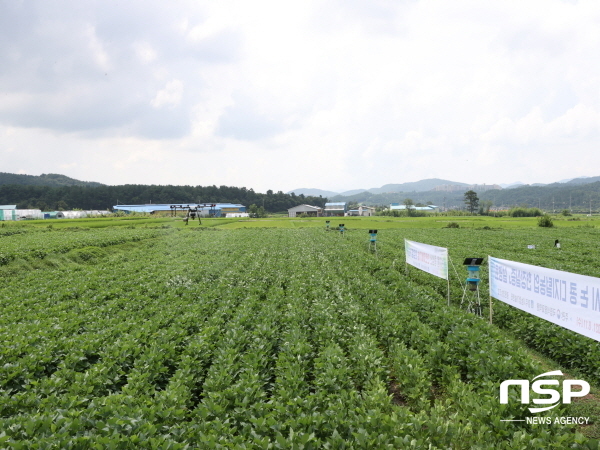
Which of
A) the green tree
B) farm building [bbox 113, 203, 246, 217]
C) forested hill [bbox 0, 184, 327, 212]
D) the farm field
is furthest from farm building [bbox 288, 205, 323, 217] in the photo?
the farm field

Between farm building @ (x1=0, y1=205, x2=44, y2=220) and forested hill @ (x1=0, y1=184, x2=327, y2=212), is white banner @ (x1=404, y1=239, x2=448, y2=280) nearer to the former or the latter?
farm building @ (x1=0, y1=205, x2=44, y2=220)

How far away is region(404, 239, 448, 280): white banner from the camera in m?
11.1

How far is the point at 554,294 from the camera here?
6.72 m

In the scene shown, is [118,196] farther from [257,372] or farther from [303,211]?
[257,372]

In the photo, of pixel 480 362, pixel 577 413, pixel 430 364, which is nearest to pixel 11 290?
pixel 430 364

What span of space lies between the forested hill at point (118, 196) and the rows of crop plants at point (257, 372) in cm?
11735

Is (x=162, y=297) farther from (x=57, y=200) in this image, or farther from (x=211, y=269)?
(x=57, y=200)

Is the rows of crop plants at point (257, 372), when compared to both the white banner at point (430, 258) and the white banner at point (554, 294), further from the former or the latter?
the white banner at point (554, 294)

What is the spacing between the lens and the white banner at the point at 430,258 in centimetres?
1107

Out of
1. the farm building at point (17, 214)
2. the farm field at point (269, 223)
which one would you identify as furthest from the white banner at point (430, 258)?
Result: the farm building at point (17, 214)

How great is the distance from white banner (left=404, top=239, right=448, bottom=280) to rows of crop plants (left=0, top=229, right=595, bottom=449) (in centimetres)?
88

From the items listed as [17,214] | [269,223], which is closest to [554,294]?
[269,223]

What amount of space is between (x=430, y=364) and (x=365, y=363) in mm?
1347

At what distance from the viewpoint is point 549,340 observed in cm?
834
